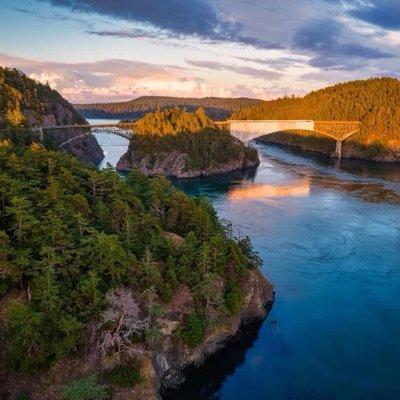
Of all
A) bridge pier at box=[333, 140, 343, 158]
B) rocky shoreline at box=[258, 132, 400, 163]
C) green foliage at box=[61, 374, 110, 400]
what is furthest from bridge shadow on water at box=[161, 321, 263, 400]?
bridge pier at box=[333, 140, 343, 158]

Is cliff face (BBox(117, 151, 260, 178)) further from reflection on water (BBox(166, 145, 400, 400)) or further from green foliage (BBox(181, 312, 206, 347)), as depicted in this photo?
green foliage (BBox(181, 312, 206, 347))

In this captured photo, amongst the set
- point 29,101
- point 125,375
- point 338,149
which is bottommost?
point 125,375

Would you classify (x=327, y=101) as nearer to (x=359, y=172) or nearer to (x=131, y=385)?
(x=359, y=172)

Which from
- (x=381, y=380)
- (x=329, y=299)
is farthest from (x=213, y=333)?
(x=329, y=299)

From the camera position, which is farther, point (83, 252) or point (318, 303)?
point (318, 303)

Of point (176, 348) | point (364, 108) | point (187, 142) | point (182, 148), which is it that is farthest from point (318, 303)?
point (364, 108)

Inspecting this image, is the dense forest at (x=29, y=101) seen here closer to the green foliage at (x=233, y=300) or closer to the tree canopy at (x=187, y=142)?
the tree canopy at (x=187, y=142)

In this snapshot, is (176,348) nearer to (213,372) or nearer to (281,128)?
(213,372)
